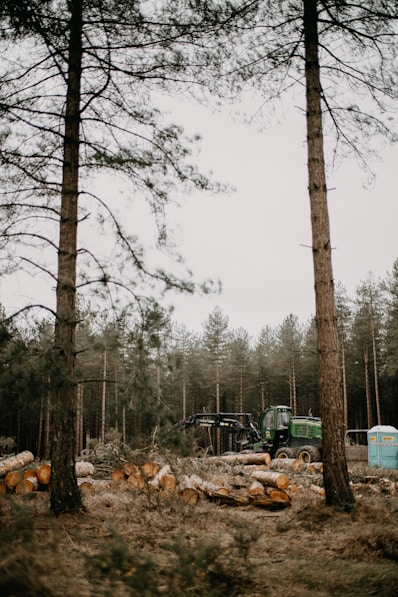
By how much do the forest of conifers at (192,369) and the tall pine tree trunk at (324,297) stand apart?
7.13 feet

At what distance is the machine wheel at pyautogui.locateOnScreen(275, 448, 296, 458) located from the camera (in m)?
14.7

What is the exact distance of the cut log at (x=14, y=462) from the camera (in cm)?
938

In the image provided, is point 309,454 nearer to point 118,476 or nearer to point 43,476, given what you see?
point 118,476

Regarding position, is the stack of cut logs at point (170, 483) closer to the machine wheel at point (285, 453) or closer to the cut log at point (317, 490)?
the cut log at point (317, 490)

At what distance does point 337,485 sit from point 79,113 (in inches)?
254

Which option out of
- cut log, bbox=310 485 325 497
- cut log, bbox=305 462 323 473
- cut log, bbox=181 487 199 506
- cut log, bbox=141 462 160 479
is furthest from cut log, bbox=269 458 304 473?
cut log, bbox=181 487 199 506

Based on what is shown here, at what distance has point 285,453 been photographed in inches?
590

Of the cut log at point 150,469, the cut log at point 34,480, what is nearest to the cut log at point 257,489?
the cut log at point 150,469

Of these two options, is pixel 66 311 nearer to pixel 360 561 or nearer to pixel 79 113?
pixel 79 113

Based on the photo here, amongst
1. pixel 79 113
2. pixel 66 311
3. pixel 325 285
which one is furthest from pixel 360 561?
pixel 79 113

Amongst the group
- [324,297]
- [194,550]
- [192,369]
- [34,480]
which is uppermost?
[324,297]

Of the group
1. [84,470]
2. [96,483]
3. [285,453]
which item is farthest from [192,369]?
[96,483]

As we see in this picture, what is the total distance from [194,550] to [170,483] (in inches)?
198

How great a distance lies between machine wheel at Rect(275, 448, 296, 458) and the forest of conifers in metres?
4.22
